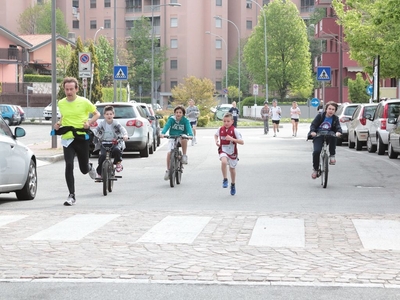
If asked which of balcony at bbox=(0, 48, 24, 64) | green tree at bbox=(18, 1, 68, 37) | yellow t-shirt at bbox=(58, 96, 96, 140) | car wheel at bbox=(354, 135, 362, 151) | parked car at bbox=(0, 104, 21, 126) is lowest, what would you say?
parked car at bbox=(0, 104, 21, 126)

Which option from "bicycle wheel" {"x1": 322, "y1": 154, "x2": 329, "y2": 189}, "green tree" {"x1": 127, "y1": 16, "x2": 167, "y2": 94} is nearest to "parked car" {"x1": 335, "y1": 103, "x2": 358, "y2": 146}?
"bicycle wheel" {"x1": 322, "y1": 154, "x2": 329, "y2": 189}

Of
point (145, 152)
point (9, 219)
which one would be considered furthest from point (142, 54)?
point (9, 219)

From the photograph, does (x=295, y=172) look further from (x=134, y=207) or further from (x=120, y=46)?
(x=120, y=46)

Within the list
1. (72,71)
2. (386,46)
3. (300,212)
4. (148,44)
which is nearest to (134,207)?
(300,212)

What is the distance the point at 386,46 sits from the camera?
135 ft

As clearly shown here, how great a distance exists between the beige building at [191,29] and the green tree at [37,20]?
183 centimetres

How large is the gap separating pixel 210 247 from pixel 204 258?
0.78 m

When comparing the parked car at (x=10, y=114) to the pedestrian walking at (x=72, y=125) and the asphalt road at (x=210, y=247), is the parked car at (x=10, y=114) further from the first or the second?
the pedestrian walking at (x=72, y=125)

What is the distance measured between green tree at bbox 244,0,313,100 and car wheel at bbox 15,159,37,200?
278 ft

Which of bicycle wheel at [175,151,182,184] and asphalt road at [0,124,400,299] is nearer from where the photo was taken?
asphalt road at [0,124,400,299]

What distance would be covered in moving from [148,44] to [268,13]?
95.2ft

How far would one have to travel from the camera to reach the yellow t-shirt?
1531 centimetres

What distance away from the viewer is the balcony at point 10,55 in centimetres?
8847

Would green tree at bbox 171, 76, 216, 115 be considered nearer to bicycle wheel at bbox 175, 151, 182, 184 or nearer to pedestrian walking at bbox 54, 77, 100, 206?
bicycle wheel at bbox 175, 151, 182, 184
